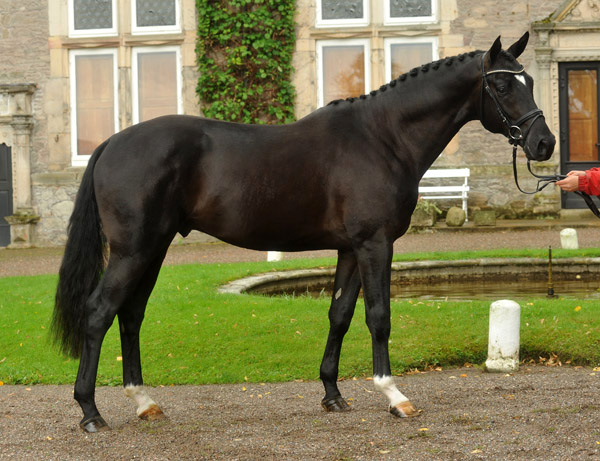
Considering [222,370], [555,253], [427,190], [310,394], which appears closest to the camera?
[310,394]

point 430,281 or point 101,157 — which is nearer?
point 101,157

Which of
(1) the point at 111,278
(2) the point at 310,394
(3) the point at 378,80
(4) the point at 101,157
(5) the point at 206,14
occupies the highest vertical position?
(5) the point at 206,14

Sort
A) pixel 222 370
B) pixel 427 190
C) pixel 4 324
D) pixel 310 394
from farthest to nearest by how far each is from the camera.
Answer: pixel 427 190, pixel 4 324, pixel 222 370, pixel 310 394

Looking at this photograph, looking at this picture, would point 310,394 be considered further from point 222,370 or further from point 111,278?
point 111,278

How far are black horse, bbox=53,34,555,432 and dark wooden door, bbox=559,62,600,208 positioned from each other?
13612 millimetres

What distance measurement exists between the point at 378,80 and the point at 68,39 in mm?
6731

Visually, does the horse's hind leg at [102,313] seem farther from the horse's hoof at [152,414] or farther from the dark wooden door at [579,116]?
the dark wooden door at [579,116]

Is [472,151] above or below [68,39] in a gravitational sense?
below

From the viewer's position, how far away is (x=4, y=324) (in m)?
8.09

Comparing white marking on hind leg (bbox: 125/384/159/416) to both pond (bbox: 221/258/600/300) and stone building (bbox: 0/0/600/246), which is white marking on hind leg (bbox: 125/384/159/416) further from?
stone building (bbox: 0/0/600/246)

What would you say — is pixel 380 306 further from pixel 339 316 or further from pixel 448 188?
pixel 448 188

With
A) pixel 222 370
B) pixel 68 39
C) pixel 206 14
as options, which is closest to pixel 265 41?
pixel 206 14

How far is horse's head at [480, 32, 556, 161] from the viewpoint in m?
4.93

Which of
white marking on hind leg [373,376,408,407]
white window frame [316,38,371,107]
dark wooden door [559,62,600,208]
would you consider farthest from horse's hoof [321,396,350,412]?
dark wooden door [559,62,600,208]
